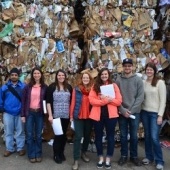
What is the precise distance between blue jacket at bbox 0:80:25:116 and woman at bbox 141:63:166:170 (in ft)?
6.92

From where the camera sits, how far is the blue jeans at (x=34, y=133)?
5.25 metres

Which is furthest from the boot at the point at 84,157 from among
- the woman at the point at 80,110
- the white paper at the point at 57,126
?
the white paper at the point at 57,126

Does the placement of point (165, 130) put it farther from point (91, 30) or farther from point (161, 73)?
point (91, 30)

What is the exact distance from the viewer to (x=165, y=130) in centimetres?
680

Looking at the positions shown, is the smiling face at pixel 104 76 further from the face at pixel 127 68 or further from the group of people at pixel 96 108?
the face at pixel 127 68

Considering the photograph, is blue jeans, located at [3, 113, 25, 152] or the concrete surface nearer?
the concrete surface

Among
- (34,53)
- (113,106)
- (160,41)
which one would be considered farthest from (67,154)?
(160,41)

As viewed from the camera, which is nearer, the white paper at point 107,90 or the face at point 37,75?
the white paper at point 107,90

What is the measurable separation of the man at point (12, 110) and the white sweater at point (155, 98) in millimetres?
2118

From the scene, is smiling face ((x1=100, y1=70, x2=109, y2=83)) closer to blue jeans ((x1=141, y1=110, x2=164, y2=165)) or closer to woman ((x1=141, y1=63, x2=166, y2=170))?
woman ((x1=141, y1=63, x2=166, y2=170))

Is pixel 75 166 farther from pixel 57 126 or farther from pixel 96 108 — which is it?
pixel 96 108

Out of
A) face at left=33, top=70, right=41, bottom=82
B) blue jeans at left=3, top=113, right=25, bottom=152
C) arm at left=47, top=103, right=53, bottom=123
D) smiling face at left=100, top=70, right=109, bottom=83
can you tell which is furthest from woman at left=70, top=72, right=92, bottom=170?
blue jeans at left=3, top=113, right=25, bottom=152

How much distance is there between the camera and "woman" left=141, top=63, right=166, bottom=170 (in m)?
5.04

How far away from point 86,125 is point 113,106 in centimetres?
56
